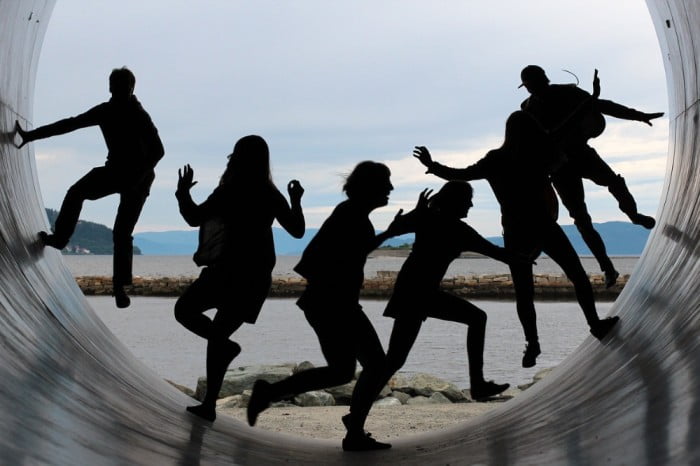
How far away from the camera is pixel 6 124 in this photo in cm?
591

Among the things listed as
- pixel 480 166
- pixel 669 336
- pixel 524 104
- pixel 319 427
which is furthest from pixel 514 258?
pixel 319 427

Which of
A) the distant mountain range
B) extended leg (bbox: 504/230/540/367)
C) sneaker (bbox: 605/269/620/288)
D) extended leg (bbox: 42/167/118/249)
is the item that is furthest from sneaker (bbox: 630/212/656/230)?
the distant mountain range

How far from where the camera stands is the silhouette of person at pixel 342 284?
4555 mm

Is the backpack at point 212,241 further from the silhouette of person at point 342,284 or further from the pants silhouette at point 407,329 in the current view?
the pants silhouette at point 407,329

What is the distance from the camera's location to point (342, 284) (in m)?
4.55

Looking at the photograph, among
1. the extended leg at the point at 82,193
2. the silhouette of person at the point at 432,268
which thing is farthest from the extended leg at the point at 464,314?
the extended leg at the point at 82,193

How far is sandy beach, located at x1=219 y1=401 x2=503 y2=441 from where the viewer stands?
927cm

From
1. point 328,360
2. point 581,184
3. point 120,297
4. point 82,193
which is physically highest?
point 581,184

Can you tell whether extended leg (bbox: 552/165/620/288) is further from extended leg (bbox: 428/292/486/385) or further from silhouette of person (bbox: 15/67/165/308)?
silhouette of person (bbox: 15/67/165/308)

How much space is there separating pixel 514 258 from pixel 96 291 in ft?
188

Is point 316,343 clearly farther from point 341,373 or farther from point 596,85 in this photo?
point 341,373

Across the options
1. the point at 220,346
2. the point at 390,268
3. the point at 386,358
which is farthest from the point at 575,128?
the point at 390,268

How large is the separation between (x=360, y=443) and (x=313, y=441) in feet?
5.22

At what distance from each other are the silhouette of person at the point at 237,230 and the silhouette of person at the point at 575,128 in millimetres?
1878
